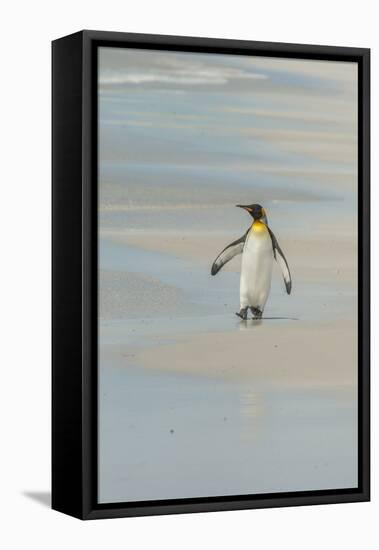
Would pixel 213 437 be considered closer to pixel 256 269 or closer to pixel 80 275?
pixel 256 269

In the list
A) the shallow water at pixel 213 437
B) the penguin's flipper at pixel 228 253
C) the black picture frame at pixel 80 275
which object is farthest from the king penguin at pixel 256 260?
the black picture frame at pixel 80 275

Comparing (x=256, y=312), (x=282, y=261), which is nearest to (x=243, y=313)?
(x=256, y=312)

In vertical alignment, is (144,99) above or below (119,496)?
above

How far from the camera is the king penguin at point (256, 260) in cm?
881

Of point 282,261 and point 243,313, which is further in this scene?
point 282,261

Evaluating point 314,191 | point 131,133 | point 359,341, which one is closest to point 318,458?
point 359,341

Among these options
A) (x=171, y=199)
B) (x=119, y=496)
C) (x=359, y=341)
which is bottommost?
(x=119, y=496)

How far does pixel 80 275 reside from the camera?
27.7 ft

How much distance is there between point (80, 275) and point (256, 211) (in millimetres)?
980

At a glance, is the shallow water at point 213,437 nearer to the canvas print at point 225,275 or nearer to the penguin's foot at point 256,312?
the canvas print at point 225,275

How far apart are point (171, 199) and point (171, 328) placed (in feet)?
2.04

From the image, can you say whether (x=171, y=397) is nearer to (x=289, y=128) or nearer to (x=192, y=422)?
(x=192, y=422)

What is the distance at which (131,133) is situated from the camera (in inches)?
336

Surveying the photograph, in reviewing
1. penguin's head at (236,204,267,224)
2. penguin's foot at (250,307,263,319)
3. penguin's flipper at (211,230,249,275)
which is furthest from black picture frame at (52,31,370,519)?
penguin's foot at (250,307,263,319)
